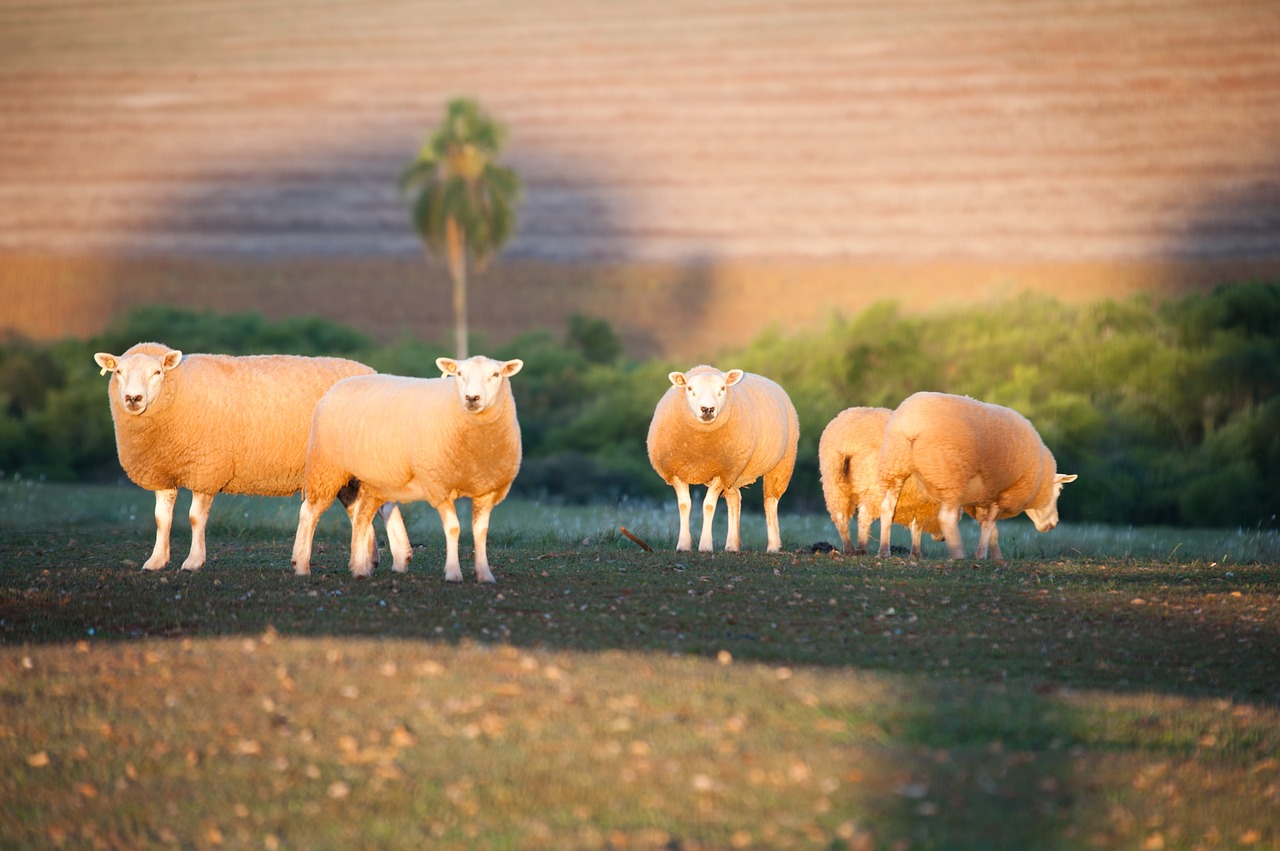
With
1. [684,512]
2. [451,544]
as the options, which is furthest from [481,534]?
[684,512]

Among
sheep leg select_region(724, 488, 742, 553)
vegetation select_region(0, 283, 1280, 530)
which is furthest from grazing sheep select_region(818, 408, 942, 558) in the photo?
vegetation select_region(0, 283, 1280, 530)

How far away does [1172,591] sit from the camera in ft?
46.8

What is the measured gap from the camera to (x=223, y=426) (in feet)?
50.2

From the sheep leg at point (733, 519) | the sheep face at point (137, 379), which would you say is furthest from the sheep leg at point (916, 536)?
the sheep face at point (137, 379)

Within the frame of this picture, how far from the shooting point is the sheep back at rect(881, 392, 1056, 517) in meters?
16.6

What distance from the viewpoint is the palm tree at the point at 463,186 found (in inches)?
2064

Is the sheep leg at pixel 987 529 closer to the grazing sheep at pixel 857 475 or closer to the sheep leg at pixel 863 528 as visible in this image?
the grazing sheep at pixel 857 475

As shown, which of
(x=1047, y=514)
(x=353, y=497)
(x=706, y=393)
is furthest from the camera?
(x=1047, y=514)

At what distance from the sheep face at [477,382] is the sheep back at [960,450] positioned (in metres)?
5.63

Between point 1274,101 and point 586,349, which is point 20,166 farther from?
point 1274,101

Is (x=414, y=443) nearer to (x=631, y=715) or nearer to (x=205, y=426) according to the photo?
(x=205, y=426)

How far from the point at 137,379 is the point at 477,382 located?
13.4 ft

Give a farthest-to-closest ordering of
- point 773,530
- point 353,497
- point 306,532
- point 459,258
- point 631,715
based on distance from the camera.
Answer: point 459,258 → point 773,530 → point 353,497 → point 306,532 → point 631,715

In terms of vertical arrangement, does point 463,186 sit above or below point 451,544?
above
